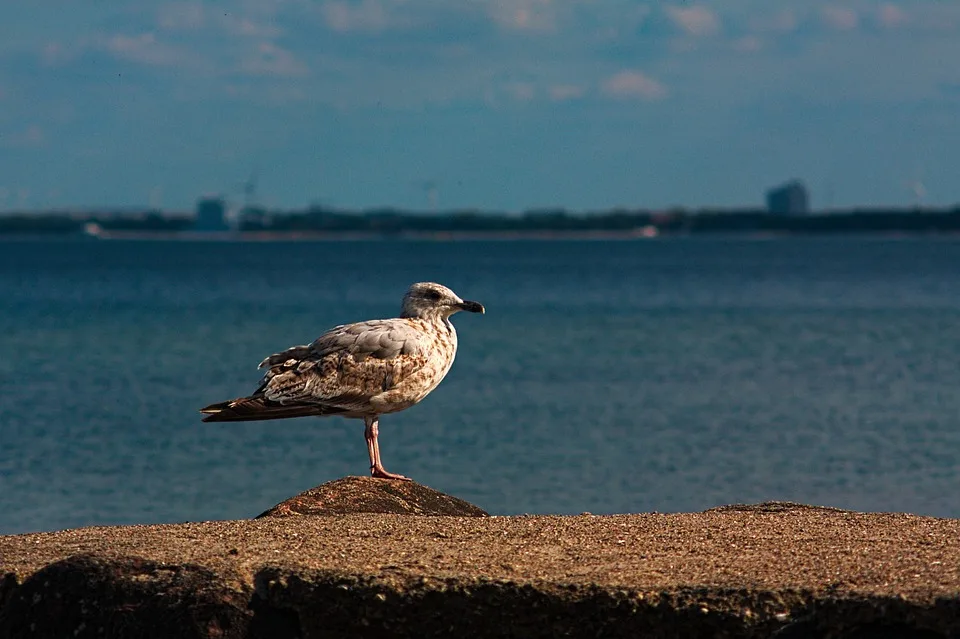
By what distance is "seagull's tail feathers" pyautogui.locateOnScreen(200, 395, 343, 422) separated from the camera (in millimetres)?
9508

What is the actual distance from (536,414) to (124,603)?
20.2m

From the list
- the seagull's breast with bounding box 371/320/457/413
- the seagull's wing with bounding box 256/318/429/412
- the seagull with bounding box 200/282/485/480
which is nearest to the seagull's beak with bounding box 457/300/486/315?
the seagull's breast with bounding box 371/320/457/413

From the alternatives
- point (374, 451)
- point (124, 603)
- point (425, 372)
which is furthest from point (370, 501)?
point (124, 603)

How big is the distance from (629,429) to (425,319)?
45.7ft

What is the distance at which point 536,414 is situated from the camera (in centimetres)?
2584

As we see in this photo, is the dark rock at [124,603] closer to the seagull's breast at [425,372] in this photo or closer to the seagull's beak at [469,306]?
the seagull's breast at [425,372]

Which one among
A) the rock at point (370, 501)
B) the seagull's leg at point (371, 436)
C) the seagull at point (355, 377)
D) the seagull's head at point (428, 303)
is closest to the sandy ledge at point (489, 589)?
the rock at point (370, 501)

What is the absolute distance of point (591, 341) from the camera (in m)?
43.6

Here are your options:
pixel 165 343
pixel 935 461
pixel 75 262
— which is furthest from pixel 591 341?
pixel 75 262

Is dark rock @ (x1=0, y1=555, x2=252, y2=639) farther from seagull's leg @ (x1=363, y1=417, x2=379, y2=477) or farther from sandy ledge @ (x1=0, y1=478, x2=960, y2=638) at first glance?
seagull's leg @ (x1=363, y1=417, x2=379, y2=477)

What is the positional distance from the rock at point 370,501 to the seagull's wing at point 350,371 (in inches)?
41.0

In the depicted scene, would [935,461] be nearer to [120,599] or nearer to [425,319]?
[425,319]

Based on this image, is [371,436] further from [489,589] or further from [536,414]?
[536,414]

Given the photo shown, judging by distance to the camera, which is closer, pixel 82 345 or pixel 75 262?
pixel 82 345
